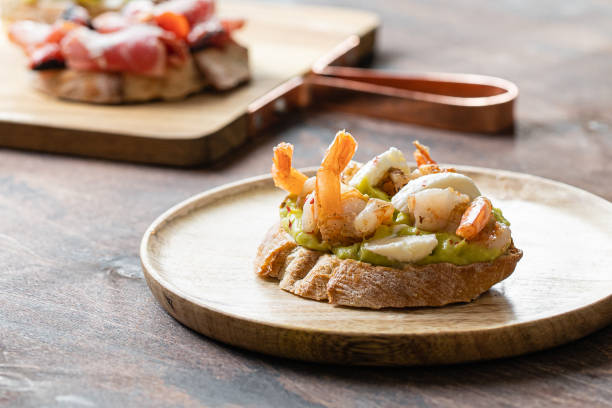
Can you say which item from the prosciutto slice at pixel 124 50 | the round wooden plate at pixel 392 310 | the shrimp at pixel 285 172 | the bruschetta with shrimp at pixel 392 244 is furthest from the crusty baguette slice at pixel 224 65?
the bruschetta with shrimp at pixel 392 244

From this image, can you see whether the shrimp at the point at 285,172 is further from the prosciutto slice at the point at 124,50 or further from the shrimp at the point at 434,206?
the prosciutto slice at the point at 124,50

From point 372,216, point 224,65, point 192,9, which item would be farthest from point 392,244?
point 192,9

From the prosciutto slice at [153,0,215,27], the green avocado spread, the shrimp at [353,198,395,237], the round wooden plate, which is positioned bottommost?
the round wooden plate

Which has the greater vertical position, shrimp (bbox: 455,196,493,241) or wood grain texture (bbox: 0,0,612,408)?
shrimp (bbox: 455,196,493,241)

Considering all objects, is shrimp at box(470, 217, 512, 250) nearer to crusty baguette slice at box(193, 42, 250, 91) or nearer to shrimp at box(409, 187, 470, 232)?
shrimp at box(409, 187, 470, 232)


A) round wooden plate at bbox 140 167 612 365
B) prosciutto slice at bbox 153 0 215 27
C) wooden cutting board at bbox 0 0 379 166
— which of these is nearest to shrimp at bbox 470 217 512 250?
round wooden plate at bbox 140 167 612 365

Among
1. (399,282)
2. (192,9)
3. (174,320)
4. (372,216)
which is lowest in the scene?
(174,320)

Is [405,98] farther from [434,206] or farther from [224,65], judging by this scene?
[434,206]
